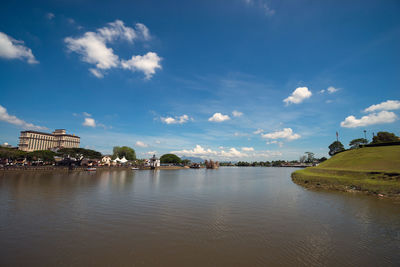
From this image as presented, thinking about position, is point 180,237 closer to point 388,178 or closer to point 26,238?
point 26,238

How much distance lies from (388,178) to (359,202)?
530 inches

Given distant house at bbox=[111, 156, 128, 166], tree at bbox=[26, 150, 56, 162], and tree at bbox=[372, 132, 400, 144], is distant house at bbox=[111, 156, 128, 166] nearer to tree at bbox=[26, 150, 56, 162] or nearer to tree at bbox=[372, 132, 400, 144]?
tree at bbox=[26, 150, 56, 162]

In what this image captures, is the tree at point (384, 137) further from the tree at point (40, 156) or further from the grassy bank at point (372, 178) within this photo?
the tree at point (40, 156)

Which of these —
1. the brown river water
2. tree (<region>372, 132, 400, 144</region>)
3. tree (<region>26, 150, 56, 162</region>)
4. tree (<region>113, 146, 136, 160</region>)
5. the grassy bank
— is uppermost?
tree (<region>372, 132, 400, 144</region>)

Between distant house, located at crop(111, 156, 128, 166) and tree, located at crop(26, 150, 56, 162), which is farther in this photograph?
distant house, located at crop(111, 156, 128, 166)

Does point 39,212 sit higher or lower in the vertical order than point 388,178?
lower

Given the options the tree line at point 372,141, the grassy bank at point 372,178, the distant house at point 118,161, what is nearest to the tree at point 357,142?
the tree line at point 372,141

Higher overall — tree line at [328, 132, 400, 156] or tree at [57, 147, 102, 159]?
tree line at [328, 132, 400, 156]

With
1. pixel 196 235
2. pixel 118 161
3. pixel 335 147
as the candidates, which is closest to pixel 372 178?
pixel 196 235

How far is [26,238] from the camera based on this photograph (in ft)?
43.8

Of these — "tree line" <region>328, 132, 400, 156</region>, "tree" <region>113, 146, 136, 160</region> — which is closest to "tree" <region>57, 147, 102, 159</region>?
"tree" <region>113, 146, 136, 160</region>

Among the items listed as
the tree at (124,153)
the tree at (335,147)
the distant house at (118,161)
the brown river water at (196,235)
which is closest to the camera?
the brown river water at (196,235)

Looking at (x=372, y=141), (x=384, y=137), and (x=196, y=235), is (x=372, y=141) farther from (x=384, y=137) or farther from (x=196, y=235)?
(x=196, y=235)

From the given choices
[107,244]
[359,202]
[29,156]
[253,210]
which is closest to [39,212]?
[107,244]
